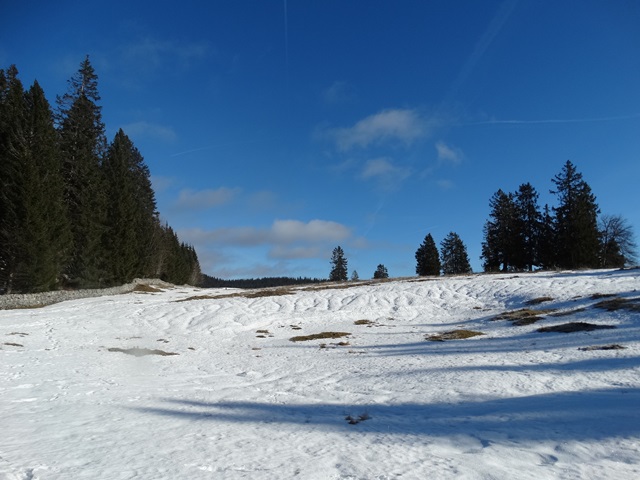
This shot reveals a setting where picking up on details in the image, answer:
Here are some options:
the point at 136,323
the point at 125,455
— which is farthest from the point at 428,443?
the point at 136,323

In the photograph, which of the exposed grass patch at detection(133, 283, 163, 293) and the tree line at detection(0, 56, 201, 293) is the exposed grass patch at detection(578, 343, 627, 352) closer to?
the tree line at detection(0, 56, 201, 293)

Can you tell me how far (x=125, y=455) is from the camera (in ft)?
15.8

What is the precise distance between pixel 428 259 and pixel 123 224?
2289 inches

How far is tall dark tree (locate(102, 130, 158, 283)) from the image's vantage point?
151 feet

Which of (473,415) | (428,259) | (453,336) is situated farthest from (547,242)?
(473,415)

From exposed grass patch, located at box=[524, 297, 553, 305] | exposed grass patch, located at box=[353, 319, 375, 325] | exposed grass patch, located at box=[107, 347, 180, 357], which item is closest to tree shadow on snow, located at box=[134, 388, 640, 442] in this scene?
exposed grass patch, located at box=[107, 347, 180, 357]

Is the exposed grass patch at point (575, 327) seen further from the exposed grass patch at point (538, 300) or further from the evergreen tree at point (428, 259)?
the evergreen tree at point (428, 259)

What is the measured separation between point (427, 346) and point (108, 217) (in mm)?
46476

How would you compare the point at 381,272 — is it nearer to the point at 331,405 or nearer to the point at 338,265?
the point at 338,265

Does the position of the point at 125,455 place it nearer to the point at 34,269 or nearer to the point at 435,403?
the point at 435,403

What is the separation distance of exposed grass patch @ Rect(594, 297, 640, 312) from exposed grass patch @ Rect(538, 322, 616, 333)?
9.74 feet

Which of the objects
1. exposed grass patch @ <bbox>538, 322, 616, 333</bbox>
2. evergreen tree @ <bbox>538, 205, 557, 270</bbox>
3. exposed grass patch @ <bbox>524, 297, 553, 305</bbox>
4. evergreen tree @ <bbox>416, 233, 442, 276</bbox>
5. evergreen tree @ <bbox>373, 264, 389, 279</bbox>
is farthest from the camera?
evergreen tree @ <bbox>373, 264, 389, 279</bbox>

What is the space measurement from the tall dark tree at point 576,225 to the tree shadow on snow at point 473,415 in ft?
182

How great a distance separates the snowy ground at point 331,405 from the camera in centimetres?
448
